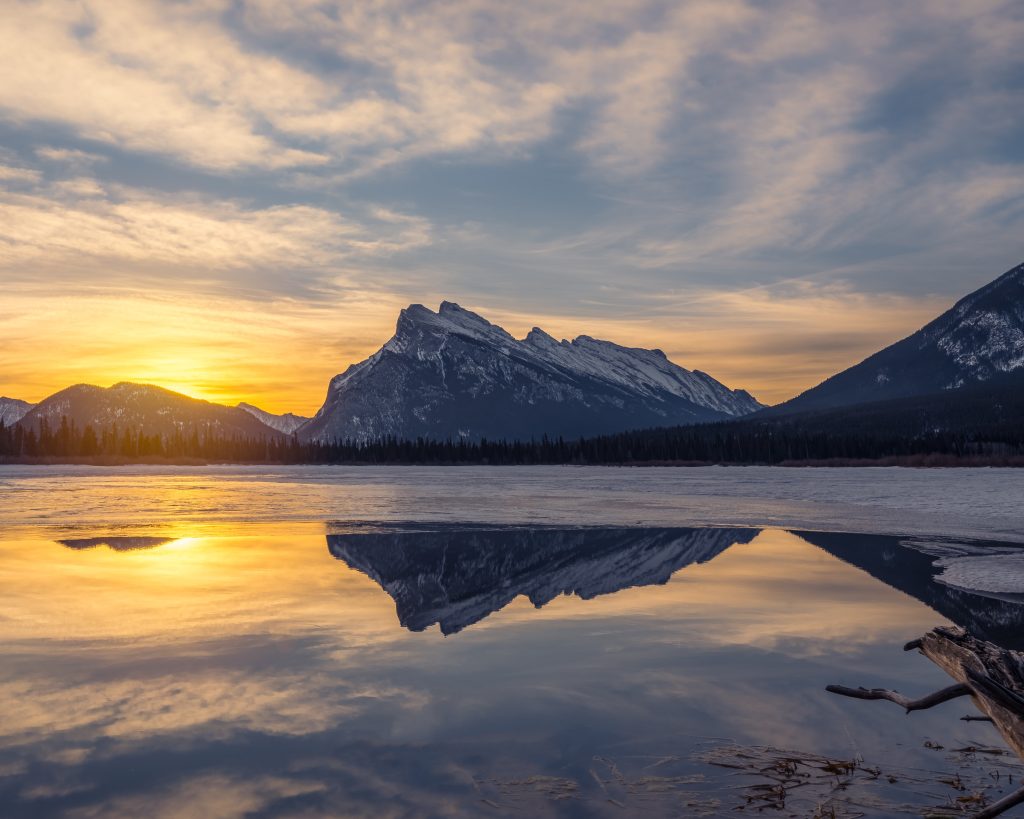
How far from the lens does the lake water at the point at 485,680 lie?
9508 mm

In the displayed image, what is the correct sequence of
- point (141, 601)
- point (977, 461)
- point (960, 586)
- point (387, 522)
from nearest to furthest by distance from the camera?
1. point (141, 601)
2. point (960, 586)
3. point (387, 522)
4. point (977, 461)

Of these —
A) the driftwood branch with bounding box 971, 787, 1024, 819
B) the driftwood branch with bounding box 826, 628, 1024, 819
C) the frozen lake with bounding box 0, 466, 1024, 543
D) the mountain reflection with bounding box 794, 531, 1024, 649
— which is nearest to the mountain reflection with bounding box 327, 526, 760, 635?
the mountain reflection with bounding box 794, 531, 1024, 649

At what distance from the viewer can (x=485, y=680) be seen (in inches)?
559

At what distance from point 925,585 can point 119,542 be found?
30.4m

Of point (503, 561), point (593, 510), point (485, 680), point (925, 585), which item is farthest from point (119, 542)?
point (925, 585)

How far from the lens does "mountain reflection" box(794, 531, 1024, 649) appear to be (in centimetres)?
1767

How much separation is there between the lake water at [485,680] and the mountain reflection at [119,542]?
1.55 meters

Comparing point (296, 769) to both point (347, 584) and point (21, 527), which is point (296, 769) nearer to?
point (347, 584)

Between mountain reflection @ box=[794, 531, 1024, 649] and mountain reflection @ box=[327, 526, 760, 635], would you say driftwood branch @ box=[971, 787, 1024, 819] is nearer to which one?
mountain reflection @ box=[794, 531, 1024, 649]

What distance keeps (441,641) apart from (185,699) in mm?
5593

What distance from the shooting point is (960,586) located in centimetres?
2311

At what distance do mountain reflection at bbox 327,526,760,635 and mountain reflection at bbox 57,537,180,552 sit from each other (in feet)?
24.1

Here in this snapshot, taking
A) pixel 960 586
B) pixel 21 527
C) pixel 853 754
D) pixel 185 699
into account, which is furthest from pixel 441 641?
pixel 21 527

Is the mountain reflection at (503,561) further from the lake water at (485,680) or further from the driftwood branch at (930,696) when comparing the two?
the driftwood branch at (930,696)
